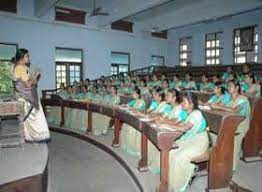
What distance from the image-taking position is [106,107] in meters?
5.40

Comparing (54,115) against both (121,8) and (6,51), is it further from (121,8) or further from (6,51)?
(121,8)

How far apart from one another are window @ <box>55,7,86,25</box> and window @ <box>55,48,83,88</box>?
1187 millimetres

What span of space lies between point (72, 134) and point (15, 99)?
2650 millimetres

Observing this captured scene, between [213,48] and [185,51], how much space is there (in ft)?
6.08

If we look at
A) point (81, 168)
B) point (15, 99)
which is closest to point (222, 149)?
point (81, 168)

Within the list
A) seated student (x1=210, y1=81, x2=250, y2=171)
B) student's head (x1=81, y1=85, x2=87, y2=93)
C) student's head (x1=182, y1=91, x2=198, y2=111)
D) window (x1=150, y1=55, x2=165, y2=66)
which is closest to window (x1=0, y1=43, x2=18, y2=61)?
student's head (x1=81, y1=85, x2=87, y2=93)

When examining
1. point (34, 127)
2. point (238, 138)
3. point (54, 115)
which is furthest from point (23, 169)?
point (54, 115)

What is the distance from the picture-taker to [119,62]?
14438mm

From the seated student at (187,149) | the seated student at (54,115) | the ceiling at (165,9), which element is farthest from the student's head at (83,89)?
the seated student at (187,149)

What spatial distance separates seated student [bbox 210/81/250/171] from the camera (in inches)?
146

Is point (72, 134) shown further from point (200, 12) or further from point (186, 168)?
point (200, 12)

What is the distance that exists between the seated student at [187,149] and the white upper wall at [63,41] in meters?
8.82

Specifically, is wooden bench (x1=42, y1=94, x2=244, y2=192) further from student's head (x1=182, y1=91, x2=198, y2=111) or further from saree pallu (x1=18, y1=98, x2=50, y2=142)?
saree pallu (x1=18, y1=98, x2=50, y2=142)

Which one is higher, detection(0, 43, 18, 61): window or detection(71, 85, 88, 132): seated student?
detection(0, 43, 18, 61): window
